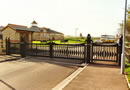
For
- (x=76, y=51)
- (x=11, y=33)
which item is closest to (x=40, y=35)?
(x=11, y=33)

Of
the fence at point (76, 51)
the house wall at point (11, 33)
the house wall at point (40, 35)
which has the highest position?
the house wall at point (40, 35)

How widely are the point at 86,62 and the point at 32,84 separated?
4.83m

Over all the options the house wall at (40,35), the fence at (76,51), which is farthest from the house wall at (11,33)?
the house wall at (40,35)

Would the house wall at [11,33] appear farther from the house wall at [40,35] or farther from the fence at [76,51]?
the house wall at [40,35]

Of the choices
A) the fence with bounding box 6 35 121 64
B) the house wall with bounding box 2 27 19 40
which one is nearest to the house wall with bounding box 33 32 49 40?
the house wall with bounding box 2 27 19 40

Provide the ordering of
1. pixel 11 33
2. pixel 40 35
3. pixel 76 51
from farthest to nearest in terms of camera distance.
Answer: pixel 40 35 < pixel 11 33 < pixel 76 51

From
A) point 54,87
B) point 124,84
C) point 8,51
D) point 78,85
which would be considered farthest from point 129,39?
point 8,51

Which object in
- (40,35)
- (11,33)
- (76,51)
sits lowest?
(76,51)

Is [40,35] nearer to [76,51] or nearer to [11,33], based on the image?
[11,33]

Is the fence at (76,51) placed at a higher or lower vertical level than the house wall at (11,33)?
lower

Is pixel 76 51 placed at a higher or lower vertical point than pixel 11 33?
lower

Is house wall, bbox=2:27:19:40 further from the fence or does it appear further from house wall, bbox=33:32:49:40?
house wall, bbox=33:32:49:40

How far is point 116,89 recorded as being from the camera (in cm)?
403

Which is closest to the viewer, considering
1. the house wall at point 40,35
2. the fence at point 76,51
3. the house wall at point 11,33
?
the fence at point 76,51
